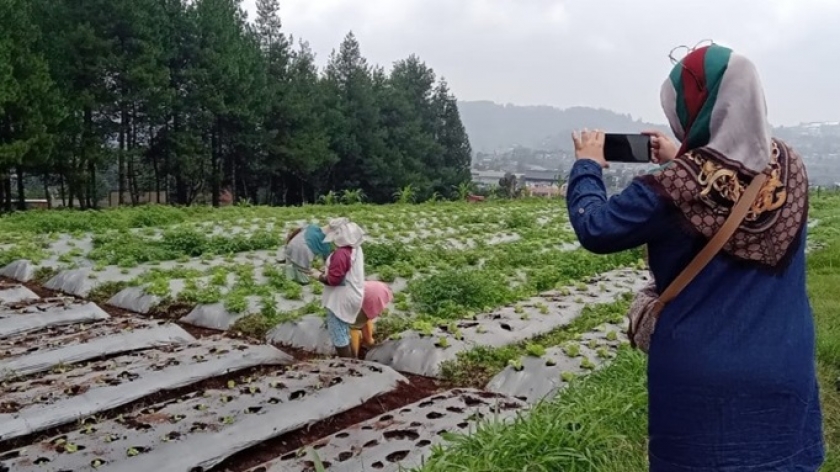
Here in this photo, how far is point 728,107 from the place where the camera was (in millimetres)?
1660

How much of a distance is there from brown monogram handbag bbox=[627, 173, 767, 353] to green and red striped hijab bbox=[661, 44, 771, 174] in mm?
64

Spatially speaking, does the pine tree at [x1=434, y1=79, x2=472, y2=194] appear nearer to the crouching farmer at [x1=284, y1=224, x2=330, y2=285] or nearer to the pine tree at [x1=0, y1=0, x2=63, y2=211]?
the pine tree at [x1=0, y1=0, x2=63, y2=211]

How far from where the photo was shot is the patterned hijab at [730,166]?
167 centimetres

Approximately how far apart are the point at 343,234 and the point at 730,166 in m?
3.69

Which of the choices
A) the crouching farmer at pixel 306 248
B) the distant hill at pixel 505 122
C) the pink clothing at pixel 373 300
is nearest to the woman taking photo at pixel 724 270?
the pink clothing at pixel 373 300

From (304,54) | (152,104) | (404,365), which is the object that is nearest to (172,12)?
(152,104)

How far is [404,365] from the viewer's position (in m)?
5.30

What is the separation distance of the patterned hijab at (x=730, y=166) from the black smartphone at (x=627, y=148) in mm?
203

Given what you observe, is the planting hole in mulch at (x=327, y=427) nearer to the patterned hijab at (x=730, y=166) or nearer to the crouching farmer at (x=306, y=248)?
the crouching farmer at (x=306, y=248)

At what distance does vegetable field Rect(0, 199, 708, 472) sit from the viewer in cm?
368

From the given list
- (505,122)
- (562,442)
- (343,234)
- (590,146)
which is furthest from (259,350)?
(505,122)

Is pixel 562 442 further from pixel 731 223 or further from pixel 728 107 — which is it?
pixel 728 107

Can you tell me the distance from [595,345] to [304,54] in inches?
1087

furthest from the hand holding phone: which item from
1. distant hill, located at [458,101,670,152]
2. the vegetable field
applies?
distant hill, located at [458,101,670,152]
